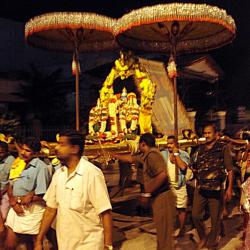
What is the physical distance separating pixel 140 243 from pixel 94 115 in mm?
2828

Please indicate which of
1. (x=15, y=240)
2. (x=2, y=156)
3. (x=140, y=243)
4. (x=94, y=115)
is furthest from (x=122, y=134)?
(x=15, y=240)

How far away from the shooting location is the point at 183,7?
241 inches

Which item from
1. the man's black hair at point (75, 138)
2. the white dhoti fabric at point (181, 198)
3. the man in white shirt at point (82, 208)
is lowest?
the white dhoti fabric at point (181, 198)

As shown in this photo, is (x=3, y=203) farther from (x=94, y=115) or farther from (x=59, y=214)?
(x=94, y=115)

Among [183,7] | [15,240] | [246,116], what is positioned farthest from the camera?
[246,116]

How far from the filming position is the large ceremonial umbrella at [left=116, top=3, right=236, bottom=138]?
6148 mm

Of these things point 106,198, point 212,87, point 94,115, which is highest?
point 212,87

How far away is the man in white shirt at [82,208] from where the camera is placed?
118 inches

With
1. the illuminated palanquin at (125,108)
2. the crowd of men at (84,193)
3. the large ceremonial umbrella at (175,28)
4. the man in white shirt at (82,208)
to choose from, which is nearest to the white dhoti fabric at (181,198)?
the crowd of men at (84,193)

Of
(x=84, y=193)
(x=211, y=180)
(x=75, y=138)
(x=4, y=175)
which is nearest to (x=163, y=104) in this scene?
(x=211, y=180)

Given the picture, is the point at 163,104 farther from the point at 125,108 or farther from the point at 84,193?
the point at 84,193

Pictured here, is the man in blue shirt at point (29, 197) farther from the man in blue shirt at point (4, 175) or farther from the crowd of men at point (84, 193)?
the man in blue shirt at point (4, 175)

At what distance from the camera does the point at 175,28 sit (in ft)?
22.4

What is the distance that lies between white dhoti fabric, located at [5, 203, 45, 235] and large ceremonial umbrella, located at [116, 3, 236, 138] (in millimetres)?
2681
